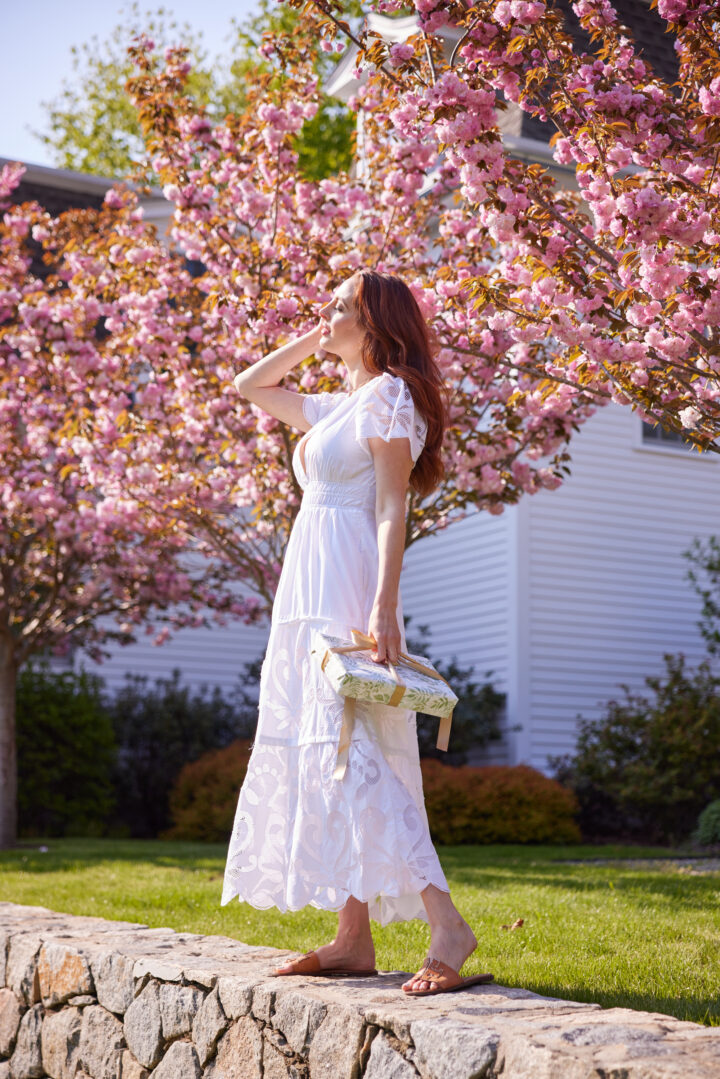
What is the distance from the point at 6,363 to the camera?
27.8ft

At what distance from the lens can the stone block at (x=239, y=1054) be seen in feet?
10.3

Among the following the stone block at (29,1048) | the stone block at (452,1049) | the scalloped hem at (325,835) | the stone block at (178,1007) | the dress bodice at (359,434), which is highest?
the dress bodice at (359,434)

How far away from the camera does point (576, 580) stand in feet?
37.9

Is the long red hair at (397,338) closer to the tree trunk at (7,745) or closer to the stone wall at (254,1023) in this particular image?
the stone wall at (254,1023)

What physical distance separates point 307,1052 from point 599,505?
9.36 metres

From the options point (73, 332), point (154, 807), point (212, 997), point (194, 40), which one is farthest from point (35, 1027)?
point (194, 40)

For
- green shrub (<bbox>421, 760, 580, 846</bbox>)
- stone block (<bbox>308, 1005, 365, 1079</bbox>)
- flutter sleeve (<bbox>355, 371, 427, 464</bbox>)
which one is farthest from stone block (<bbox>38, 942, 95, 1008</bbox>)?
green shrub (<bbox>421, 760, 580, 846</bbox>)

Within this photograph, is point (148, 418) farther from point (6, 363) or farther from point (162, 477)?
point (6, 363)

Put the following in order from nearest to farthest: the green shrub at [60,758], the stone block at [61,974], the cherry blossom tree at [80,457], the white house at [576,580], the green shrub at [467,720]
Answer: the stone block at [61,974] < the cherry blossom tree at [80,457] < the green shrub at [467,720] < the white house at [576,580] < the green shrub at [60,758]

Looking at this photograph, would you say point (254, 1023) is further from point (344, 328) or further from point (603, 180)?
point (603, 180)

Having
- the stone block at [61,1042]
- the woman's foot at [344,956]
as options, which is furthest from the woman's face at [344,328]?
the stone block at [61,1042]

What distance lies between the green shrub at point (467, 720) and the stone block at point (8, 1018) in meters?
6.65

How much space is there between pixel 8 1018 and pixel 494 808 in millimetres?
5790

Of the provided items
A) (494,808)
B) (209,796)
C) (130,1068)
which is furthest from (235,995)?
(209,796)
